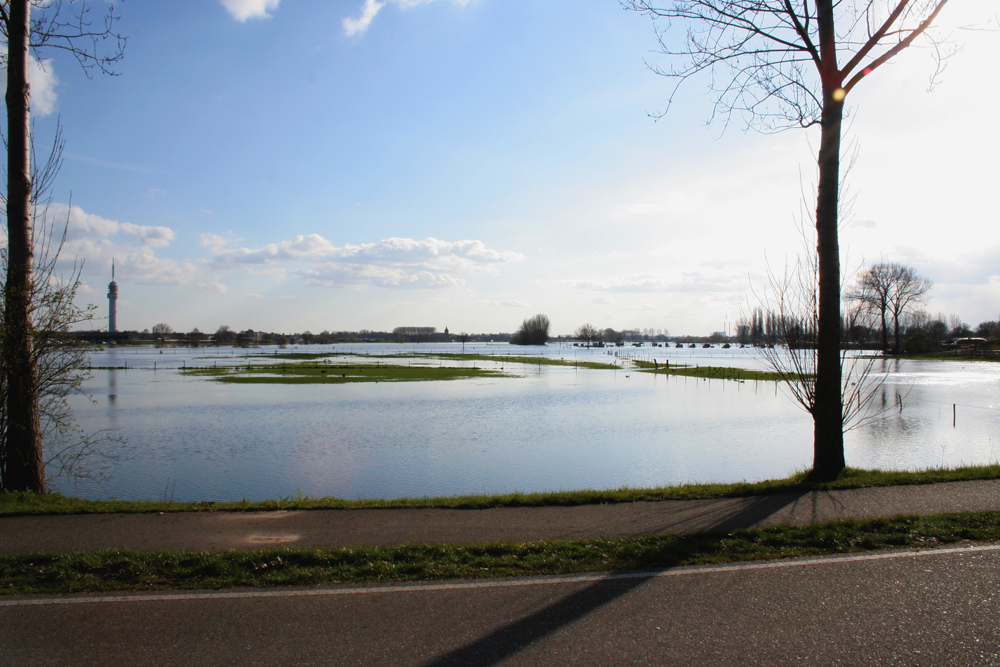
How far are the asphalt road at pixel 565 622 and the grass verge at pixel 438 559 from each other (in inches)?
11.0

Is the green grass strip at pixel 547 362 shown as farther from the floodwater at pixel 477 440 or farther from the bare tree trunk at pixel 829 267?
the bare tree trunk at pixel 829 267

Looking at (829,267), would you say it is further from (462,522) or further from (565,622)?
(565,622)

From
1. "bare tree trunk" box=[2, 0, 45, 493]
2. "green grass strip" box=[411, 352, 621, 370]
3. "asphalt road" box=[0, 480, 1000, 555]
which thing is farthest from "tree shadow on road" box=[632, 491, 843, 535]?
"green grass strip" box=[411, 352, 621, 370]

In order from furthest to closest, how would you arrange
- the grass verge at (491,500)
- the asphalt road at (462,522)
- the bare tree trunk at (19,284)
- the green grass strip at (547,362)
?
the green grass strip at (547,362)
the bare tree trunk at (19,284)
the grass verge at (491,500)
the asphalt road at (462,522)

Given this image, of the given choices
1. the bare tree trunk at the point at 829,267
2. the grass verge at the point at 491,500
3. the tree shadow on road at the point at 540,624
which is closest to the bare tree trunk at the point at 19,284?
the grass verge at the point at 491,500

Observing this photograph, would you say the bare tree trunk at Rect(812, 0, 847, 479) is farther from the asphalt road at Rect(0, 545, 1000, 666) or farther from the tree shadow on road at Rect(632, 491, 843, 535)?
the asphalt road at Rect(0, 545, 1000, 666)

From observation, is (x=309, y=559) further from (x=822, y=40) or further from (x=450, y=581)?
(x=822, y=40)

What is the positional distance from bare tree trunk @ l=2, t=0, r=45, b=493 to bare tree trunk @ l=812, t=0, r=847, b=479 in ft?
47.7

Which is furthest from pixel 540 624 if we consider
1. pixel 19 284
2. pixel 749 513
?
pixel 19 284

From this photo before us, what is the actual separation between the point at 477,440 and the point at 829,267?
16553 mm

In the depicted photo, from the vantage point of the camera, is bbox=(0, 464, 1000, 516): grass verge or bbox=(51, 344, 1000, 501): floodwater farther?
bbox=(51, 344, 1000, 501): floodwater

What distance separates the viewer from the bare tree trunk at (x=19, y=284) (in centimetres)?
1001

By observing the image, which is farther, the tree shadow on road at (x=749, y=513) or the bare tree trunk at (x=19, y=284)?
the bare tree trunk at (x=19, y=284)

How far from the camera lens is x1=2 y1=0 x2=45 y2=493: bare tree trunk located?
1001cm
